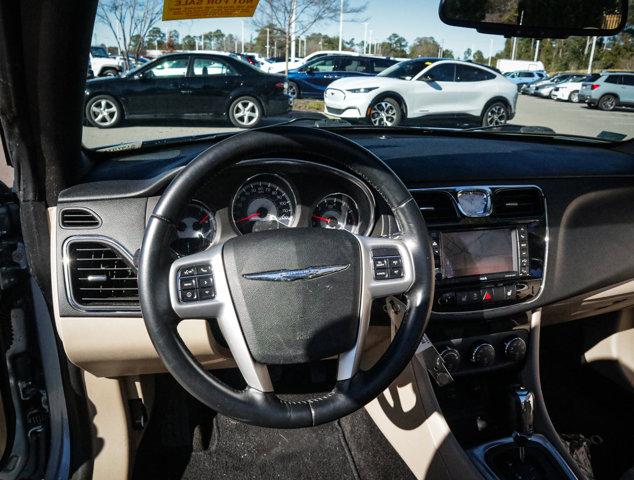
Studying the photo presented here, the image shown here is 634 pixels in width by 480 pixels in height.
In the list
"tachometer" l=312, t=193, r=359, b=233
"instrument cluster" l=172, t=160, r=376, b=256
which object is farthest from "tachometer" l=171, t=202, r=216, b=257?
"tachometer" l=312, t=193, r=359, b=233

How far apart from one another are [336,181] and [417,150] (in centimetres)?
58

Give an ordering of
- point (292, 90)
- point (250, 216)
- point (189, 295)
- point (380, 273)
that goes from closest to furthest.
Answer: point (189, 295) < point (380, 273) < point (250, 216) < point (292, 90)

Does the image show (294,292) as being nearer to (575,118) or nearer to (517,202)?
(517,202)

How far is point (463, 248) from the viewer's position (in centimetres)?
223

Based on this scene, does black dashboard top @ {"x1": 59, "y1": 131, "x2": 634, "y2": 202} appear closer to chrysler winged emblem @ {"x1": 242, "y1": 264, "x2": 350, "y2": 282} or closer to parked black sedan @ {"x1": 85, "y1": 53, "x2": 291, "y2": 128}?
parked black sedan @ {"x1": 85, "y1": 53, "x2": 291, "y2": 128}

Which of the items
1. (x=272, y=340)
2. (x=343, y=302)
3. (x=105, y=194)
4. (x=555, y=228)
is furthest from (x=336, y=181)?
(x=555, y=228)

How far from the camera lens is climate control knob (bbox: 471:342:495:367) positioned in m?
2.38

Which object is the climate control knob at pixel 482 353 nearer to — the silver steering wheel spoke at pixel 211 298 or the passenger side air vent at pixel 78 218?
the silver steering wheel spoke at pixel 211 298

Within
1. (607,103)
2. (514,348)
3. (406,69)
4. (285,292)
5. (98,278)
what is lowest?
(514,348)

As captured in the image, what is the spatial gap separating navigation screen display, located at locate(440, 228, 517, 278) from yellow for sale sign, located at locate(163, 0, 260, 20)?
109 cm

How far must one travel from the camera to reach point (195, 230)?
1.95 meters

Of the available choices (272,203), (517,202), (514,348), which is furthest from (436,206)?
(514,348)

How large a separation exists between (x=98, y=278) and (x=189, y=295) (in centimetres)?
53

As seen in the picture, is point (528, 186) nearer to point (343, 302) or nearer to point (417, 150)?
point (417, 150)
